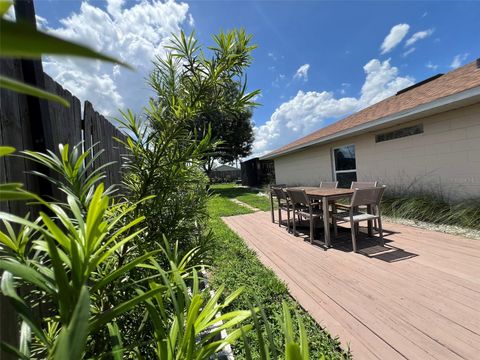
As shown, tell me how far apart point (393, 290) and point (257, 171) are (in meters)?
19.3

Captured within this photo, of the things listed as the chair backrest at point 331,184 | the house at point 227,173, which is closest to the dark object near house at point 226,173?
the house at point 227,173

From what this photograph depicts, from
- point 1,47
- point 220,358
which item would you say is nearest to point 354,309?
point 220,358

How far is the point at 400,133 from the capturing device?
22.3ft

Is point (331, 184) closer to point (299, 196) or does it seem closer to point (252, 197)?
point (299, 196)

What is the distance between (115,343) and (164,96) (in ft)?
4.57

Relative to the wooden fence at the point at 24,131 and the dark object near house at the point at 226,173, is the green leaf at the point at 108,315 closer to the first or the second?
the wooden fence at the point at 24,131

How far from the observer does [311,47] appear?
1172 cm

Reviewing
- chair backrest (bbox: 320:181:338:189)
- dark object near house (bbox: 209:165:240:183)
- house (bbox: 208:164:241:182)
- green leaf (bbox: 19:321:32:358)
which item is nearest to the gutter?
chair backrest (bbox: 320:181:338:189)

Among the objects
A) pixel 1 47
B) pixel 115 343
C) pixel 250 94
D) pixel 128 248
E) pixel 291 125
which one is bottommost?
pixel 115 343

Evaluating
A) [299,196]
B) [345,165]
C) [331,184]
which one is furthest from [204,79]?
[345,165]

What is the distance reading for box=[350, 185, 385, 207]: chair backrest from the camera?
3.80 meters

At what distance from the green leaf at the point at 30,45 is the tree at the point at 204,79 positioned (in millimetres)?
1289

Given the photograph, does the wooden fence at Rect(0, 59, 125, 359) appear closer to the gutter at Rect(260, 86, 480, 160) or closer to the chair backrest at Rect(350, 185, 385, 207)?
the chair backrest at Rect(350, 185, 385, 207)

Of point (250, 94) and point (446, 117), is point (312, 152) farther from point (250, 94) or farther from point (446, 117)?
point (250, 94)
